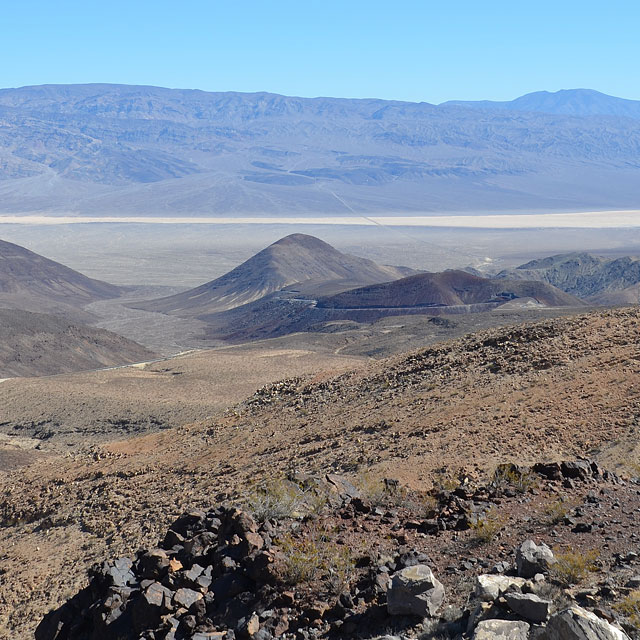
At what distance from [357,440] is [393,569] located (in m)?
7.85

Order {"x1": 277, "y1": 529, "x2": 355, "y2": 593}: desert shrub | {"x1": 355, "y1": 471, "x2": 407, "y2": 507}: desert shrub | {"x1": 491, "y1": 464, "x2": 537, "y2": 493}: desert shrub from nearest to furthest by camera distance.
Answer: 1. {"x1": 277, "y1": 529, "x2": 355, "y2": 593}: desert shrub
2. {"x1": 491, "y1": 464, "x2": 537, "y2": 493}: desert shrub
3. {"x1": 355, "y1": 471, "x2": 407, "y2": 507}: desert shrub

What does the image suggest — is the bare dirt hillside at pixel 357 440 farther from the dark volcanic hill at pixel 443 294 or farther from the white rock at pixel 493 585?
the dark volcanic hill at pixel 443 294

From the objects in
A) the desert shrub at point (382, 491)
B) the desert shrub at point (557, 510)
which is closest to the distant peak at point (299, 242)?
the desert shrub at point (382, 491)

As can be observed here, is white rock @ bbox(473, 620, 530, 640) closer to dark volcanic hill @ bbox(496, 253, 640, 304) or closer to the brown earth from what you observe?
the brown earth

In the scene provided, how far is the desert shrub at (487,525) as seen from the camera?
9344 millimetres

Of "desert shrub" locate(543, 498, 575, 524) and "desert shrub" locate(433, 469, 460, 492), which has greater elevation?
"desert shrub" locate(543, 498, 575, 524)

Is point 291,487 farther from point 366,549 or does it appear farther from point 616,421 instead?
point 616,421

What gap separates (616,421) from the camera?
48.2ft

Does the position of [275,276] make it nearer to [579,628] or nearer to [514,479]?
[514,479]

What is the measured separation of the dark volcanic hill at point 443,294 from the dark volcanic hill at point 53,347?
23.1 metres

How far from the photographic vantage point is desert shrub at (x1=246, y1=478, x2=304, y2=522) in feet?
35.3

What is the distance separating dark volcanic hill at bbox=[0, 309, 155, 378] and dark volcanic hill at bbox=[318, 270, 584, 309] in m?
23.1

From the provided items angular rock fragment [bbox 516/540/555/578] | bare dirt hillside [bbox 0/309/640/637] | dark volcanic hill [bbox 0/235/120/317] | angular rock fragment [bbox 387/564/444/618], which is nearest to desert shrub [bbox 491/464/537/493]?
bare dirt hillside [bbox 0/309/640/637]

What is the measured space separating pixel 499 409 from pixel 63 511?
8.55 meters
